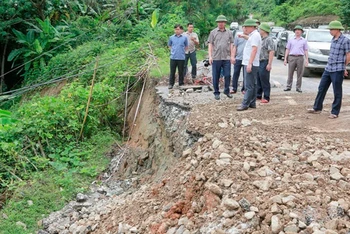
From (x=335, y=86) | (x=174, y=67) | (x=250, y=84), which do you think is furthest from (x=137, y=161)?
(x=335, y=86)

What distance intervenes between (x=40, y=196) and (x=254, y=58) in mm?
4854

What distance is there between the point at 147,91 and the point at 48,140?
10.2 ft

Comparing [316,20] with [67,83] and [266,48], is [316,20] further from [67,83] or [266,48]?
[266,48]

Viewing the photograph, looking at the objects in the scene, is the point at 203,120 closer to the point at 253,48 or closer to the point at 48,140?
the point at 253,48

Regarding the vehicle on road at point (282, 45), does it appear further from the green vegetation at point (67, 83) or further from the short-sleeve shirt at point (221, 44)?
the short-sleeve shirt at point (221, 44)

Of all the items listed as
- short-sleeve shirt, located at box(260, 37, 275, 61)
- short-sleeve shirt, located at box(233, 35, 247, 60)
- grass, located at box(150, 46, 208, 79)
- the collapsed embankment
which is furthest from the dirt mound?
short-sleeve shirt, located at box(260, 37, 275, 61)

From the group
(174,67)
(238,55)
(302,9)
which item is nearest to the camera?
(238,55)

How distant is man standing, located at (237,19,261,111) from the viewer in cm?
743

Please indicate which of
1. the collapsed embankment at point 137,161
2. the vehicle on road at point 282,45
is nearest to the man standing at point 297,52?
the collapsed embankment at point 137,161

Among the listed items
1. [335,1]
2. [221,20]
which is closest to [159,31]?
[221,20]

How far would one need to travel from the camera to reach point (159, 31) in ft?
54.8

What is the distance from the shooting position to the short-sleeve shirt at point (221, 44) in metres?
8.73

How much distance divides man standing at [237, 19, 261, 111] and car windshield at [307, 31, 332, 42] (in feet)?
27.7

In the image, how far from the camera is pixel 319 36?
1531 centimetres
